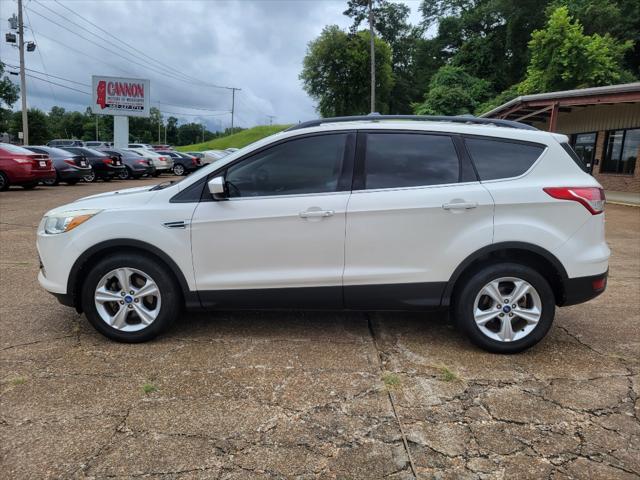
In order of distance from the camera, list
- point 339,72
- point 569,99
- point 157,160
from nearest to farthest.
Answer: point 569,99
point 157,160
point 339,72

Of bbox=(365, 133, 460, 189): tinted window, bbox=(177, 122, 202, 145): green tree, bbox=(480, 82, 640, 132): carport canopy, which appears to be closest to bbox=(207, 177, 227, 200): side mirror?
bbox=(365, 133, 460, 189): tinted window

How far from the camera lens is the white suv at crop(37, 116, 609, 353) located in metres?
3.57

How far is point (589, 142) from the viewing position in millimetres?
20078

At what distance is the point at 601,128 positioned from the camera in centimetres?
1906

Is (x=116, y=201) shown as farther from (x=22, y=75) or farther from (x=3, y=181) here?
(x=22, y=75)

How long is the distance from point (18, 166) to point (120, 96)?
80.6ft

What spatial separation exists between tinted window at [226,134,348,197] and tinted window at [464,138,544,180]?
103 centimetres

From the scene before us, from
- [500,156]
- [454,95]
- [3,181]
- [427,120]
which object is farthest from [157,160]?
[500,156]

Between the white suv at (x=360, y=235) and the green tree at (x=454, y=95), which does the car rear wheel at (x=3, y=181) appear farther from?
the green tree at (x=454, y=95)

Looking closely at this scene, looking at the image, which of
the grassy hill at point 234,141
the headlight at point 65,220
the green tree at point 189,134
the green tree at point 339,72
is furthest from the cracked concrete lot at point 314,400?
the green tree at point 189,134

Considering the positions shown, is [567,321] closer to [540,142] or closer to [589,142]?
[540,142]

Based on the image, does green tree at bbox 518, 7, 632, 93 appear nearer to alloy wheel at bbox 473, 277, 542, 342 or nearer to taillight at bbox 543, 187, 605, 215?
taillight at bbox 543, 187, 605, 215

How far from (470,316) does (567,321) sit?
151 centimetres

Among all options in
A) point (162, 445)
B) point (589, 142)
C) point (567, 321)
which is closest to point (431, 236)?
point (567, 321)
